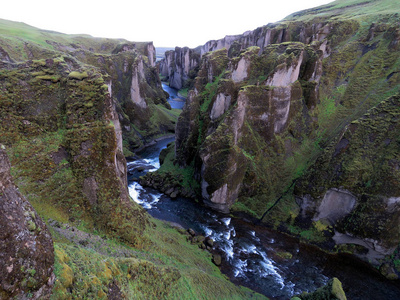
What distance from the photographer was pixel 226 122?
28.7m

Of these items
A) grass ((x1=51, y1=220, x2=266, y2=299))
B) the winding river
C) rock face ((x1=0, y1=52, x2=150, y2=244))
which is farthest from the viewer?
the winding river

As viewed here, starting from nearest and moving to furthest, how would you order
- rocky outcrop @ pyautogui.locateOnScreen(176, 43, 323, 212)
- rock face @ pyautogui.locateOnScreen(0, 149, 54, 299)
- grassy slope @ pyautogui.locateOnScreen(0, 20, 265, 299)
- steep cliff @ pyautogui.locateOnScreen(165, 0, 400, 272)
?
rock face @ pyautogui.locateOnScreen(0, 149, 54, 299), grassy slope @ pyautogui.locateOnScreen(0, 20, 265, 299), steep cliff @ pyautogui.locateOnScreen(165, 0, 400, 272), rocky outcrop @ pyautogui.locateOnScreen(176, 43, 323, 212)

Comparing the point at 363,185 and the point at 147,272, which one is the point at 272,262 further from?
the point at 147,272

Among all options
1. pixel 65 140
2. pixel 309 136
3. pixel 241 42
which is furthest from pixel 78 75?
pixel 241 42

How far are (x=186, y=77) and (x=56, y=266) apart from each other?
10808 centimetres

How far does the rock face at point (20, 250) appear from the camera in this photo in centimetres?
579

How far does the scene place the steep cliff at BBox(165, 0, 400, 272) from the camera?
2339 centimetres

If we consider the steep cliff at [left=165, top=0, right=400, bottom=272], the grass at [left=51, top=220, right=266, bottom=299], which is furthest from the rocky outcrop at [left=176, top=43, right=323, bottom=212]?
the grass at [left=51, top=220, right=266, bottom=299]

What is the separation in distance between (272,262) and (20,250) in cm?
2263

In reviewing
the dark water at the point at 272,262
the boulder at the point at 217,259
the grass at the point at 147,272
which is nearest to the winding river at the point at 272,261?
the dark water at the point at 272,262

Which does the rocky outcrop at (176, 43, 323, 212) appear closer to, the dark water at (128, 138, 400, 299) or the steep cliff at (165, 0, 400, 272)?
the steep cliff at (165, 0, 400, 272)

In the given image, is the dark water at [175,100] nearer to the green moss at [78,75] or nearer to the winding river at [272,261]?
the winding river at [272,261]

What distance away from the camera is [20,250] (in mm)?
6156

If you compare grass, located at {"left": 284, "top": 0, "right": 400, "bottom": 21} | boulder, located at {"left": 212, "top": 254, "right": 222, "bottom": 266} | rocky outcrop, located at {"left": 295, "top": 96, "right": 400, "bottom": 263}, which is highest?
grass, located at {"left": 284, "top": 0, "right": 400, "bottom": 21}
